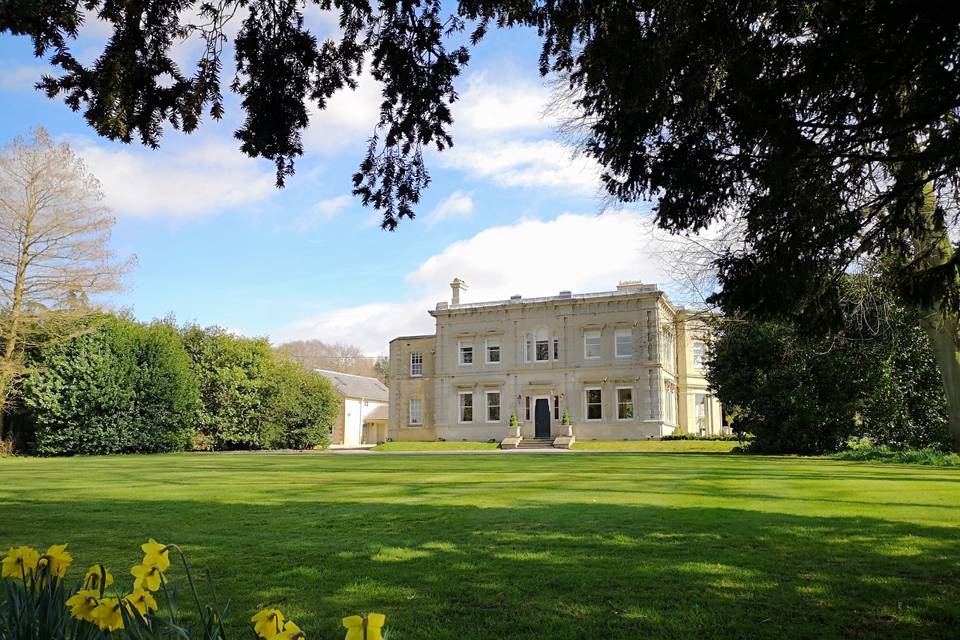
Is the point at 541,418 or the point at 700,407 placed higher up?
the point at 700,407

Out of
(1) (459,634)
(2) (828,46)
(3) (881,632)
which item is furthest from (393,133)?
(3) (881,632)

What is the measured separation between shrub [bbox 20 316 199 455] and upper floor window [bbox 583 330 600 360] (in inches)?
898

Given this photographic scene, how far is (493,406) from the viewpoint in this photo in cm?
4453

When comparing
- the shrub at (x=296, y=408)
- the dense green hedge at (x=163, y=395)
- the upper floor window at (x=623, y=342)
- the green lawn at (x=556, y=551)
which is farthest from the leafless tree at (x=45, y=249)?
the upper floor window at (x=623, y=342)

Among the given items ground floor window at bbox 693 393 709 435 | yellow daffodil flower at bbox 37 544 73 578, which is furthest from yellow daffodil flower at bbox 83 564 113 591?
ground floor window at bbox 693 393 709 435

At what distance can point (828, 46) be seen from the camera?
16.2ft

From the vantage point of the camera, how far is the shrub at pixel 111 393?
28.1 metres

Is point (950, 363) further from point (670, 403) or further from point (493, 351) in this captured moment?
point (493, 351)

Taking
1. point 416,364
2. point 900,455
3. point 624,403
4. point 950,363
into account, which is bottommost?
point 900,455

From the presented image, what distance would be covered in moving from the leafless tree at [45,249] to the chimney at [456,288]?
22838 millimetres

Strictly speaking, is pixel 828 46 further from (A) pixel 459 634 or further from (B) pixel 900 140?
(A) pixel 459 634

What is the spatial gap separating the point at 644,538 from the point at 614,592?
78.5 inches

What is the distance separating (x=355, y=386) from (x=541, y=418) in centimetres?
2168

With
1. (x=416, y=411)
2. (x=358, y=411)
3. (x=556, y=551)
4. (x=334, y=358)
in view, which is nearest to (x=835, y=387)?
(x=556, y=551)
